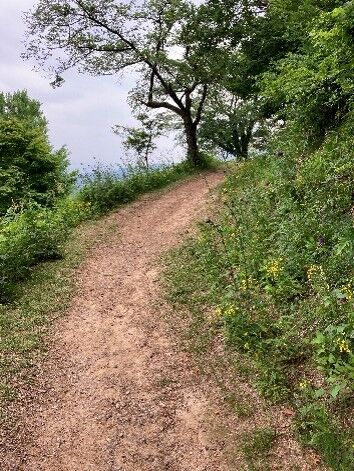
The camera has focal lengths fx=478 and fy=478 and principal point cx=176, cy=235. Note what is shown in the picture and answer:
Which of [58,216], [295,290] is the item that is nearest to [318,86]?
[295,290]

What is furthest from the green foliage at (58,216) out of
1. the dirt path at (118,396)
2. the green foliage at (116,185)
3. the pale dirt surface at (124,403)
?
→ the pale dirt surface at (124,403)

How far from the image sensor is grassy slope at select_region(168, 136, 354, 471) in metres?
4.09

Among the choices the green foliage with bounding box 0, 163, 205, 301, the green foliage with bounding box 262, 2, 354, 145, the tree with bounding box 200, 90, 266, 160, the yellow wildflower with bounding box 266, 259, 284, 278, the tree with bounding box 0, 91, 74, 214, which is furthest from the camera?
the tree with bounding box 200, 90, 266, 160

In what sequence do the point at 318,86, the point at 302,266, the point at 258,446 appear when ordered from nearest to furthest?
the point at 258,446, the point at 302,266, the point at 318,86

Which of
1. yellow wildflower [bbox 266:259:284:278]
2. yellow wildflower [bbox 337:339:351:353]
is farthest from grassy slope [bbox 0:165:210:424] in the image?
yellow wildflower [bbox 337:339:351:353]

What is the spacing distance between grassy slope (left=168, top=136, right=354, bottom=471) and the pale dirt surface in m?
0.37

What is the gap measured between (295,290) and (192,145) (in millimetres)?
15106

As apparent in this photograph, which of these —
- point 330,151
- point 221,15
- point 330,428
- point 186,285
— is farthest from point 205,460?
point 221,15

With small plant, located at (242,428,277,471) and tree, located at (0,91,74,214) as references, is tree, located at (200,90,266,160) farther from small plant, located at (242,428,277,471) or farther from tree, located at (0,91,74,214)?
small plant, located at (242,428,277,471)

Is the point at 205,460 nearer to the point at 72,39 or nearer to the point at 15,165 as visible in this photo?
the point at 15,165

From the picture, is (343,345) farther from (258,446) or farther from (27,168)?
(27,168)

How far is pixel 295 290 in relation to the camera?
559 centimetres

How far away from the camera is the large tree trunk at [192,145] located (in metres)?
19.8

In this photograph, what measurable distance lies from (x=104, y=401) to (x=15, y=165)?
40.5 feet
